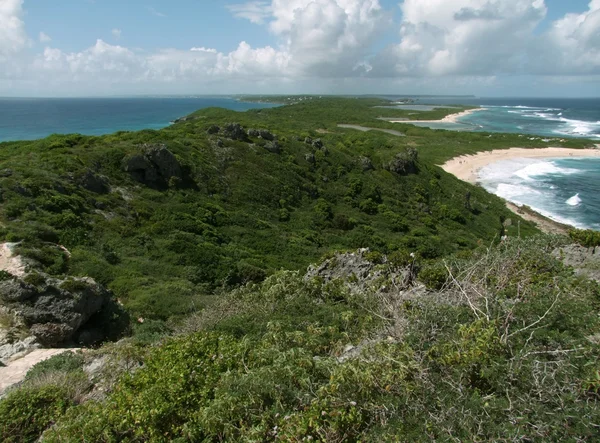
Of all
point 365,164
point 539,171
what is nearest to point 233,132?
point 365,164

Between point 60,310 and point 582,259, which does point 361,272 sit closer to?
point 582,259

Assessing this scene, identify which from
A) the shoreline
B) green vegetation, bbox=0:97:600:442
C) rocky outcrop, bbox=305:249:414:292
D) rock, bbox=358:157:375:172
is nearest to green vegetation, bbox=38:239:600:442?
green vegetation, bbox=0:97:600:442

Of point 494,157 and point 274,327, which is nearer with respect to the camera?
point 274,327

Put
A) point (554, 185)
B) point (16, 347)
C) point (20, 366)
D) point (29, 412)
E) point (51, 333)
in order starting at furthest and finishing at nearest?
point (554, 185) < point (51, 333) < point (16, 347) < point (20, 366) < point (29, 412)

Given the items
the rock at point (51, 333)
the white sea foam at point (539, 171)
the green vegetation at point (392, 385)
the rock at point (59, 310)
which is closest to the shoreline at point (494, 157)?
the white sea foam at point (539, 171)

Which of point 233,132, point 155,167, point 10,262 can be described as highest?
point 233,132

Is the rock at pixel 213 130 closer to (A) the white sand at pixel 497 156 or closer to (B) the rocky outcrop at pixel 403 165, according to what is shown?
(B) the rocky outcrop at pixel 403 165

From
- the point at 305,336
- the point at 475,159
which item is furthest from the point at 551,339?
the point at 475,159
